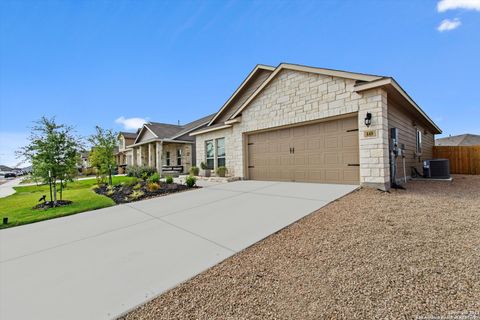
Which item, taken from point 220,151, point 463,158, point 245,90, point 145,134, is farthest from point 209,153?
point 463,158

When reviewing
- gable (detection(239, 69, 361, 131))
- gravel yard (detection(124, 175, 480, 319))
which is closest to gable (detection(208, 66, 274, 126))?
gable (detection(239, 69, 361, 131))

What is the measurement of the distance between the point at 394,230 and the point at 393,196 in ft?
9.04

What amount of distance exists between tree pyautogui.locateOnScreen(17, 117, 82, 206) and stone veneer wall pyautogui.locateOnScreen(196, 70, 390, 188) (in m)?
6.74

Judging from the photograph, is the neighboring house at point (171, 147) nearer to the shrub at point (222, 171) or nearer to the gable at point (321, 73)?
the shrub at point (222, 171)

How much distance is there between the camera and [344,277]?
203 cm

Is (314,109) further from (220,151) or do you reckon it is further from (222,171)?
(220,151)

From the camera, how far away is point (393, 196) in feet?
17.3

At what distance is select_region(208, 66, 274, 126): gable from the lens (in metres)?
11.5

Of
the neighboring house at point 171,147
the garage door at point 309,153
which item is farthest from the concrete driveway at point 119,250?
the neighboring house at point 171,147

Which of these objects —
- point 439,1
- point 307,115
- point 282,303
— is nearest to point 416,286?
point 282,303

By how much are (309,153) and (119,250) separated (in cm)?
669

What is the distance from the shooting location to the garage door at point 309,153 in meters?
6.73

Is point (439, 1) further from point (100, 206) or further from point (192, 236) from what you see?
point (100, 206)

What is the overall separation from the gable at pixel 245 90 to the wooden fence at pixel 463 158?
13.3 metres
